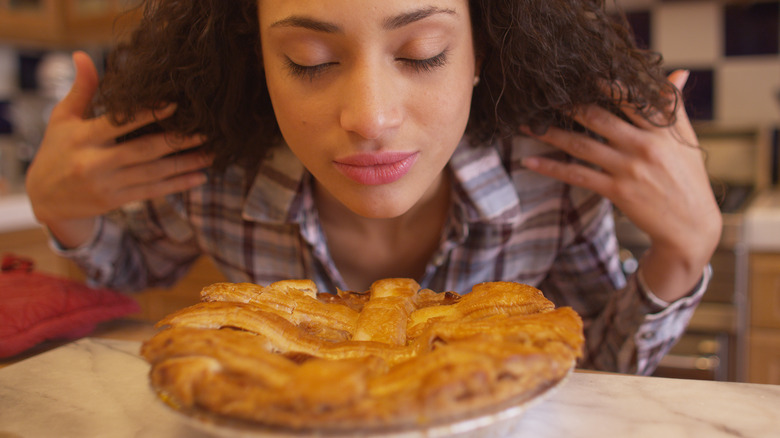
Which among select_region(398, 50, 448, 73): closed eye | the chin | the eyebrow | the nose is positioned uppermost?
the eyebrow

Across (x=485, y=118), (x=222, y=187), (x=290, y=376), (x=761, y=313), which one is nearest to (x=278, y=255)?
(x=222, y=187)

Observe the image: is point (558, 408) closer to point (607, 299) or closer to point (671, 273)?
point (671, 273)

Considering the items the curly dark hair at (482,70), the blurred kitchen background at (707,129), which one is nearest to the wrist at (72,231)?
the curly dark hair at (482,70)

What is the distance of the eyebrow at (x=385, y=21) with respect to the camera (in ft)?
2.06

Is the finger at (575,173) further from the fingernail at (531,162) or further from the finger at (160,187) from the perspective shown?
the finger at (160,187)

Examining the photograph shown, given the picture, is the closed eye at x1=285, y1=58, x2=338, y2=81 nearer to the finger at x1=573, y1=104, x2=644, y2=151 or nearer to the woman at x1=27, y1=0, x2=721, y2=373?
the woman at x1=27, y1=0, x2=721, y2=373

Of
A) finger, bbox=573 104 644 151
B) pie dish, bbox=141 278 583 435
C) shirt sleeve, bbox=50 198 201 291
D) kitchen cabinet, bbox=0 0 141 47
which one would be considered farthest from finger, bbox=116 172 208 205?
kitchen cabinet, bbox=0 0 141 47

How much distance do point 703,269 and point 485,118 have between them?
0.44 meters

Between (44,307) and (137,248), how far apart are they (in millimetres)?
447

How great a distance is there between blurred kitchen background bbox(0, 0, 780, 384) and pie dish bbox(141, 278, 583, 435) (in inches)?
26.0

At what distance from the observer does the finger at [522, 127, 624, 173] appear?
914 millimetres

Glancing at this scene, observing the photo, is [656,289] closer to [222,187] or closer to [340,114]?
[340,114]

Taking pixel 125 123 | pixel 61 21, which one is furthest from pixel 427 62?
pixel 61 21

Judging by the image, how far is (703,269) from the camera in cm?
98
